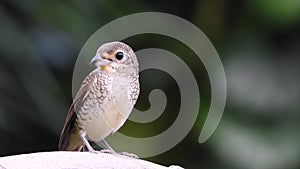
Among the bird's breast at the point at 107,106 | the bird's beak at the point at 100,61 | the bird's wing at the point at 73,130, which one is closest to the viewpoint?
the bird's beak at the point at 100,61

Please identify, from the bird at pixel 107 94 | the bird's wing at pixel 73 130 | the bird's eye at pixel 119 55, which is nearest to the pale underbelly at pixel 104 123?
the bird at pixel 107 94

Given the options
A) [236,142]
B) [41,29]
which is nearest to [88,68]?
[41,29]

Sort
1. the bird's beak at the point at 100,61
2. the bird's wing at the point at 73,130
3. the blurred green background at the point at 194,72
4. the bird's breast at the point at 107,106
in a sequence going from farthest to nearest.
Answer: the blurred green background at the point at 194,72 < the bird's wing at the point at 73,130 < the bird's breast at the point at 107,106 < the bird's beak at the point at 100,61

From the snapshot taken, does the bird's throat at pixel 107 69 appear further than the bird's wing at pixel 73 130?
No

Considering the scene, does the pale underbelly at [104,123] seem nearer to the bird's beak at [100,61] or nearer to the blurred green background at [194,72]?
the bird's beak at [100,61]

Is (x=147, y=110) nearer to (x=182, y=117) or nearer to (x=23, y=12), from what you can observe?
(x=182, y=117)

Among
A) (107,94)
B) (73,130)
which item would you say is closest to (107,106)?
(107,94)

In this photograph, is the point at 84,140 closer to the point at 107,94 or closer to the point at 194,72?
the point at 107,94
